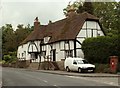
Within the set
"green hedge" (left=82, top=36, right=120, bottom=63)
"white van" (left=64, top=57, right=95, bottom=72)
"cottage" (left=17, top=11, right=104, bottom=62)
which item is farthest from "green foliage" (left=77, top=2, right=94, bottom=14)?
"white van" (left=64, top=57, right=95, bottom=72)

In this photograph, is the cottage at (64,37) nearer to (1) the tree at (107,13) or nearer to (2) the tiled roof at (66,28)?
(2) the tiled roof at (66,28)

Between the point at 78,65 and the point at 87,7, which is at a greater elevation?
the point at 87,7

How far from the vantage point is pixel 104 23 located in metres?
70.1

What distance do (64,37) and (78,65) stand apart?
13.6 m

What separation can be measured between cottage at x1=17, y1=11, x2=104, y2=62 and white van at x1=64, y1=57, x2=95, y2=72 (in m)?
6.88

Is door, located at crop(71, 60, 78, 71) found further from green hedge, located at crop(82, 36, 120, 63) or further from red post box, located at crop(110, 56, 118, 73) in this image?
red post box, located at crop(110, 56, 118, 73)

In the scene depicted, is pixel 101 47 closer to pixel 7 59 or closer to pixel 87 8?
pixel 87 8

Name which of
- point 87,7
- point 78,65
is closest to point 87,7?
point 87,7

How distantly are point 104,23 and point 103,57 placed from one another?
30.1m

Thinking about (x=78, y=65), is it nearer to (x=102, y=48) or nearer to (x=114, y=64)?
(x=102, y=48)

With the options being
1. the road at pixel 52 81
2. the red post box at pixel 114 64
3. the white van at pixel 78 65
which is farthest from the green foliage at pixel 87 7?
the road at pixel 52 81

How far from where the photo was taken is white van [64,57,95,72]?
1548 inches

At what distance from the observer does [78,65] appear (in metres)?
40.1

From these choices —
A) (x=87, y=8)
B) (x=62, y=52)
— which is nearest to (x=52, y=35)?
(x=62, y=52)
